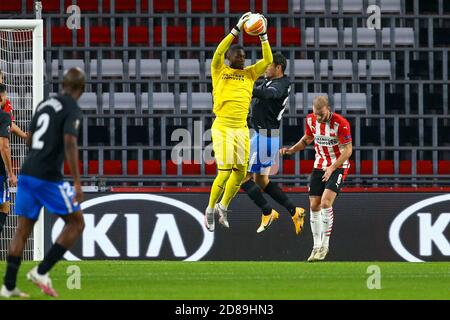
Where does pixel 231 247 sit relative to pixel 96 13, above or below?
below

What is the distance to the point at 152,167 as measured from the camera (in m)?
16.8

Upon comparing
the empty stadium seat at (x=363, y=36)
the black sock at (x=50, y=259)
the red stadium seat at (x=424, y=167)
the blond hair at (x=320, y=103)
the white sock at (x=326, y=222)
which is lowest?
the white sock at (x=326, y=222)

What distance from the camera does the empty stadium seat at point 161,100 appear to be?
56.4 feet

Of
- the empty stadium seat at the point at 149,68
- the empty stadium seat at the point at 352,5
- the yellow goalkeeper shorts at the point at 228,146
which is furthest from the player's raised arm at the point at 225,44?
the empty stadium seat at the point at 352,5

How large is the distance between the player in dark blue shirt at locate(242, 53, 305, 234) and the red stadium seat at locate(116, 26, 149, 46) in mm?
5511

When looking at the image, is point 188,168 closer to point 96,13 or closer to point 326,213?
point 96,13

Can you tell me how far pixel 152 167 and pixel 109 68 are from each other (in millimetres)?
1747

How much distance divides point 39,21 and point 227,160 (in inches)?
121

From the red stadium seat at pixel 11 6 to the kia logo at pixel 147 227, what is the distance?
5.45 meters

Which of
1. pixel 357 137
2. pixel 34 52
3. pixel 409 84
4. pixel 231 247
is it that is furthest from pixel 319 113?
pixel 409 84

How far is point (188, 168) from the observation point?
16750mm

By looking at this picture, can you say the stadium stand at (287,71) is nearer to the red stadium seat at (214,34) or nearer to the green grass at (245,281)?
the red stadium seat at (214,34)

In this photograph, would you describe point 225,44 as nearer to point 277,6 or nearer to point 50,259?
point 50,259

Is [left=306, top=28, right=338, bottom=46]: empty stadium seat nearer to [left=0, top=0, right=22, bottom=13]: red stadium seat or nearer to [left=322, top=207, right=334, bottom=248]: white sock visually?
[left=0, top=0, right=22, bottom=13]: red stadium seat
